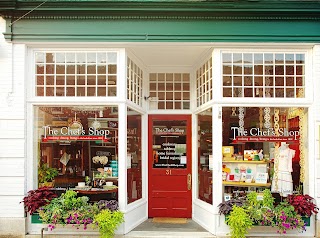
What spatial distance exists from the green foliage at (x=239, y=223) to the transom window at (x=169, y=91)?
11.1 feet

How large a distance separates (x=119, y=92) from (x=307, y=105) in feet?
12.9

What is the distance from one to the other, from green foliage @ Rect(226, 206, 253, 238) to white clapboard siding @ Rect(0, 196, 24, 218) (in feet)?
13.7

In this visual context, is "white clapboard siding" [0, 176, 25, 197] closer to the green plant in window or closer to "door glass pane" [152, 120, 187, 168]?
"door glass pane" [152, 120, 187, 168]

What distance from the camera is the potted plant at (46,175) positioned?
8.64 meters

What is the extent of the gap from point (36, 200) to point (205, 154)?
Answer: 3787mm

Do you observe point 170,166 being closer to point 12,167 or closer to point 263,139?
point 263,139

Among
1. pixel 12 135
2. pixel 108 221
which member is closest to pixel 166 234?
pixel 108 221

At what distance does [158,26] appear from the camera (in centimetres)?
837

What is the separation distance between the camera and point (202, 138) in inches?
375

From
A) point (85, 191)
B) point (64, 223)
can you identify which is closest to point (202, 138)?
point (85, 191)

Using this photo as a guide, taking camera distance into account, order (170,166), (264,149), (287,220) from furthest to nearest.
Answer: (170,166) < (264,149) < (287,220)

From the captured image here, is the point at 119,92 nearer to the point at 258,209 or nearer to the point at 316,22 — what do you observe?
the point at 258,209

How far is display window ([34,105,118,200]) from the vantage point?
28.3ft

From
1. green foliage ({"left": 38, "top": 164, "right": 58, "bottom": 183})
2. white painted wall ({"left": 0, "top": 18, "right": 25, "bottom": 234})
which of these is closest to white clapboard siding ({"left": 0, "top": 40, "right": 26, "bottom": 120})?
white painted wall ({"left": 0, "top": 18, "right": 25, "bottom": 234})
